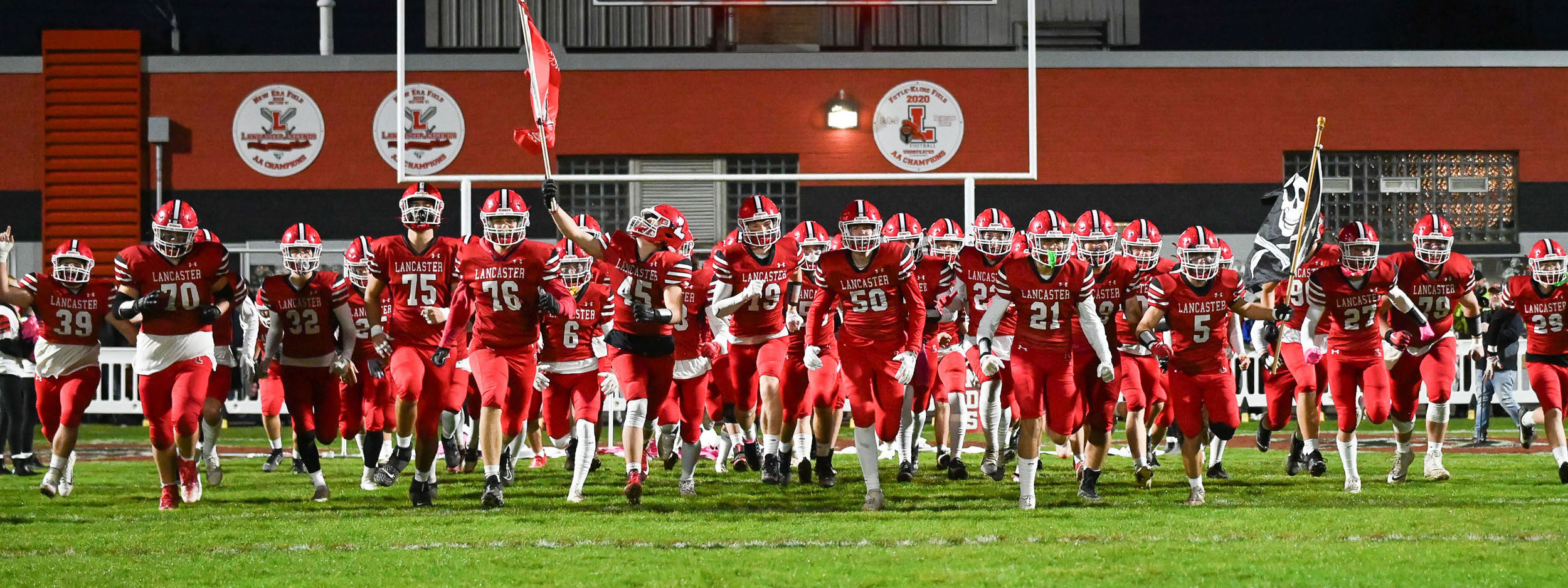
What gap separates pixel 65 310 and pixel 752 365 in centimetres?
443

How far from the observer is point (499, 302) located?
8.37 meters

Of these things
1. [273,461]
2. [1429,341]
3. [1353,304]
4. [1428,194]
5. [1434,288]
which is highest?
[1428,194]

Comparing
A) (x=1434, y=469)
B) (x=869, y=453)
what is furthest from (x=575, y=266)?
(x=1434, y=469)

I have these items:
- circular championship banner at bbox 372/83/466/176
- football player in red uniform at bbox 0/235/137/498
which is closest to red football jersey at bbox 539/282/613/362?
football player in red uniform at bbox 0/235/137/498

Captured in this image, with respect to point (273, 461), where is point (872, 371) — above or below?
above

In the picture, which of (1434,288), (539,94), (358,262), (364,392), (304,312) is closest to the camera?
(304,312)

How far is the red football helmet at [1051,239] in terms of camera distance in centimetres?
812

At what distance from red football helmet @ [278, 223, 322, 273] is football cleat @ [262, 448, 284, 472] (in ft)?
8.05

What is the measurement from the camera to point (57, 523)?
7.99 meters

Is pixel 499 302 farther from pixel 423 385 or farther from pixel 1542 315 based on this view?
pixel 1542 315

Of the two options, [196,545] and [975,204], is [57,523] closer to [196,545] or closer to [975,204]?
[196,545]

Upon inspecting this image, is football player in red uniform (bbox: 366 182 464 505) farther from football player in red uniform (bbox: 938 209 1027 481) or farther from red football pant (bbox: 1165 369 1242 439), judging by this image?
red football pant (bbox: 1165 369 1242 439)

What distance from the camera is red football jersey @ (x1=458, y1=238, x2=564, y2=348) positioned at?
8.34 metres

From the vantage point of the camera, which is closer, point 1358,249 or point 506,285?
point 506,285
